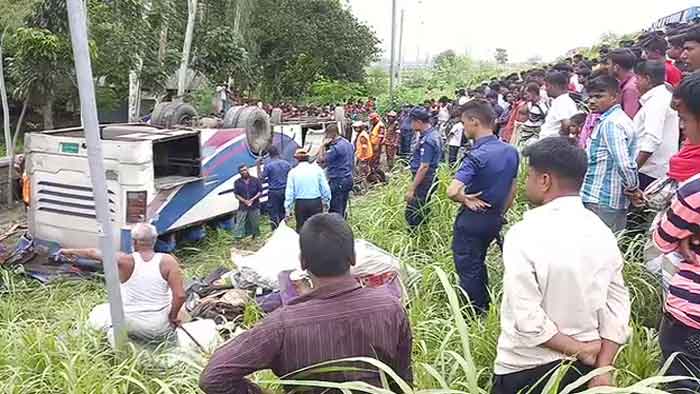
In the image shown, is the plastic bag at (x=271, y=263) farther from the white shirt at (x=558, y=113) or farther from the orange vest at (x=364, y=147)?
the orange vest at (x=364, y=147)

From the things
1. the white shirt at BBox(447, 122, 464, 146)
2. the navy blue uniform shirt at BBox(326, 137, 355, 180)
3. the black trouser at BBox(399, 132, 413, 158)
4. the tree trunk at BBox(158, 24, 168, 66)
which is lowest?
the black trouser at BBox(399, 132, 413, 158)

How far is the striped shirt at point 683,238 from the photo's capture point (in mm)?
2287

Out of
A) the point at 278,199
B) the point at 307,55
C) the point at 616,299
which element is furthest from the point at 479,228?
the point at 307,55

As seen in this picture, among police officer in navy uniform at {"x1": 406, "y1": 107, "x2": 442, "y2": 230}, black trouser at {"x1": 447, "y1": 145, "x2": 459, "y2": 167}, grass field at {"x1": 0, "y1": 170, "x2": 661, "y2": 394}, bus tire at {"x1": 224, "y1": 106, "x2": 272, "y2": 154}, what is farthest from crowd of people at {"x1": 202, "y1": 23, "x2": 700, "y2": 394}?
bus tire at {"x1": 224, "y1": 106, "x2": 272, "y2": 154}

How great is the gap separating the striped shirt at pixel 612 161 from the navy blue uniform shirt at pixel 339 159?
182 inches

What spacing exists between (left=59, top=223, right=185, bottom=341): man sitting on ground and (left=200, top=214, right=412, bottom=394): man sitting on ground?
2.40 meters

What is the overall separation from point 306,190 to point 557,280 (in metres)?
5.56

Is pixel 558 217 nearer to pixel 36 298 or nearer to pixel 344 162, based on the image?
pixel 36 298

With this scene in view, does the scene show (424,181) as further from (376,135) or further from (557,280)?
(376,135)

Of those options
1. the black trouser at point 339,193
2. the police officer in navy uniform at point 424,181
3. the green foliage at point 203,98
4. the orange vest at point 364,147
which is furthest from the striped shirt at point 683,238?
the green foliage at point 203,98

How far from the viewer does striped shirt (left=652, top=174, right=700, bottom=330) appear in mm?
2287

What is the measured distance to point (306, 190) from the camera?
25.0ft

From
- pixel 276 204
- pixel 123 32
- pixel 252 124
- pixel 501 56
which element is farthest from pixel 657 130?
pixel 501 56

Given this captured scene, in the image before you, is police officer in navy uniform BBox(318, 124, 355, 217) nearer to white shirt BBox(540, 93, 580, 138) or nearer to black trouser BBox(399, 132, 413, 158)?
white shirt BBox(540, 93, 580, 138)
